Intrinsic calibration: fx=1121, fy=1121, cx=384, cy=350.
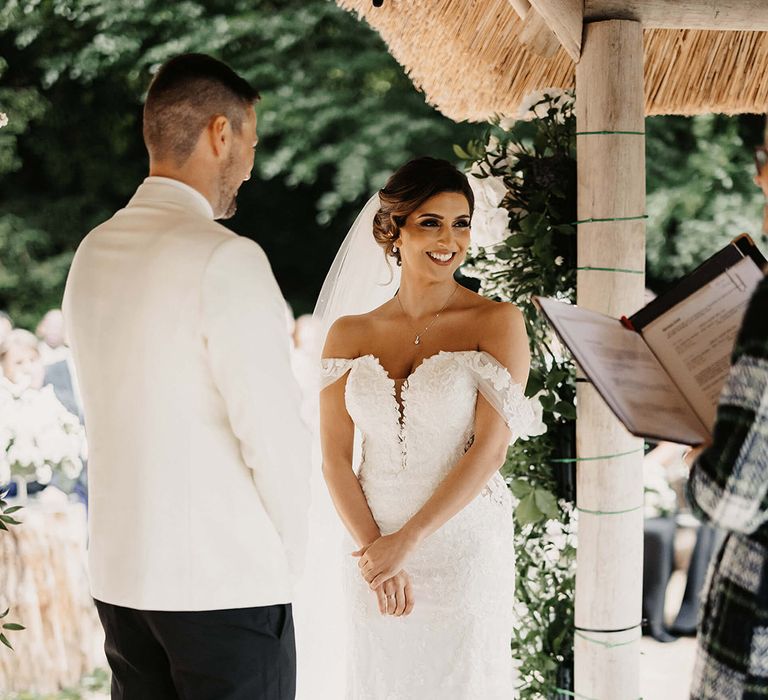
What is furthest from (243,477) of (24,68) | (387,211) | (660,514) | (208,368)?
(24,68)

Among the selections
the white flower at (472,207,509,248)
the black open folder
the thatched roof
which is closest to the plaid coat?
the black open folder

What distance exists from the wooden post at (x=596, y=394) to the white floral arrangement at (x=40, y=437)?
9.79 ft

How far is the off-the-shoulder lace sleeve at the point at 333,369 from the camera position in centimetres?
339

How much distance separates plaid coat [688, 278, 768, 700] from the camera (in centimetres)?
185

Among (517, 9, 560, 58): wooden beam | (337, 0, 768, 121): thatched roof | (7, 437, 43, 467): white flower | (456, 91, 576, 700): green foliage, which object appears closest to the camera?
(456, 91, 576, 700): green foliage

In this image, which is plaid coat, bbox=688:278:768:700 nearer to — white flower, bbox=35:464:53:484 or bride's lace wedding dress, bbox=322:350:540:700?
bride's lace wedding dress, bbox=322:350:540:700

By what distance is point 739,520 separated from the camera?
1.88m

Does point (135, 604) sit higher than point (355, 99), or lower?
lower

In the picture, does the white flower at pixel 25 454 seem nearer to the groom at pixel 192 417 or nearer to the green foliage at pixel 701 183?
the groom at pixel 192 417

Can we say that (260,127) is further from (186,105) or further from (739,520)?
(739,520)

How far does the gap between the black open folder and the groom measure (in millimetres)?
628

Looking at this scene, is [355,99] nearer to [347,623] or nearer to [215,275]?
[347,623]

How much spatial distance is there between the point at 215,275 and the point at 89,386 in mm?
406

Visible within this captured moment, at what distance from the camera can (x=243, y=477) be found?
237 centimetres
